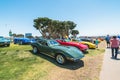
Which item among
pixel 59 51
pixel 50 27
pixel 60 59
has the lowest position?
pixel 60 59

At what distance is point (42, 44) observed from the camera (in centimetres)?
1019

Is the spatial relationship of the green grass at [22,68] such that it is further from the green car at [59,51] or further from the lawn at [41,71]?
the green car at [59,51]

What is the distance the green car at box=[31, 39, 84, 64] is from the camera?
823 cm

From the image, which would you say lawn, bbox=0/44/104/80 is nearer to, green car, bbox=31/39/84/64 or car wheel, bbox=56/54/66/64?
car wheel, bbox=56/54/66/64

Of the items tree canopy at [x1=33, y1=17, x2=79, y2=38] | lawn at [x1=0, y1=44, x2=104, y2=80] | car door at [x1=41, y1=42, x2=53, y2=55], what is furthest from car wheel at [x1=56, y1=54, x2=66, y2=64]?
tree canopy at [x1=33, y1=17, x2=79, y2=38]

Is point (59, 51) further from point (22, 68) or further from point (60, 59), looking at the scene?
point (22, 68)

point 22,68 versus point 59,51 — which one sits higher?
point 59,51

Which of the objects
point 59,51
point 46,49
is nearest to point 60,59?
point 59,51

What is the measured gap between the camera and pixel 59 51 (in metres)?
8.62

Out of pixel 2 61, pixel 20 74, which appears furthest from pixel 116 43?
pixel 2 61

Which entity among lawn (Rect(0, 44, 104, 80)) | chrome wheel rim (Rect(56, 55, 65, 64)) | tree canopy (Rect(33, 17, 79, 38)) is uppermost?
tree canopy (Rect(33, 17, 79, 38))

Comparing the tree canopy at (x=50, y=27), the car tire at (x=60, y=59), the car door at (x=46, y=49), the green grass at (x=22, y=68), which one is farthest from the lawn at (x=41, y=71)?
the tree canopy at (x=50, y=27)

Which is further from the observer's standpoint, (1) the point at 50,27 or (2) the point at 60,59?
(1) the point at 50,27

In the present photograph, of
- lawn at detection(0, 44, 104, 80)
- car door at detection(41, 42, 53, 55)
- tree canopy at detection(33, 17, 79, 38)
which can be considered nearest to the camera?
lawn at detection(0, 44, 104, 80)
